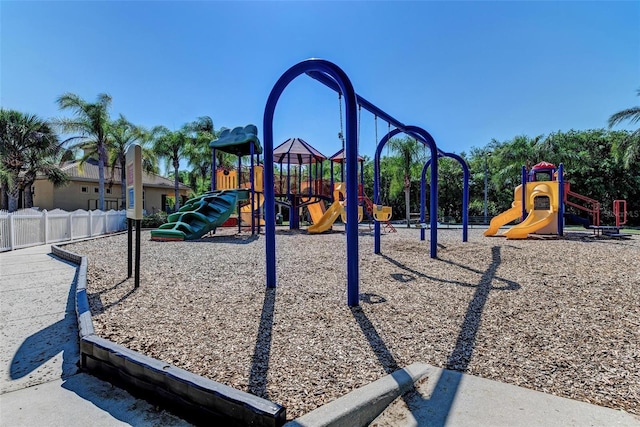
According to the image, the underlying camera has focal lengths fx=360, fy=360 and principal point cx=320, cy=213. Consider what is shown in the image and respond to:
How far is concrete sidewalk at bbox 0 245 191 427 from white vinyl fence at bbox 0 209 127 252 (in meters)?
7.60

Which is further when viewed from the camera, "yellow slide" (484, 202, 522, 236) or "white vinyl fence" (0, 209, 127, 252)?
"yellow slide" (484, 202, 522, 236)

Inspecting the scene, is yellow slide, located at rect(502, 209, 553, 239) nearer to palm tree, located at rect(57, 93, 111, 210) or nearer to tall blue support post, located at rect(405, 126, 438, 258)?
tall blue support post, located at rect(405, 126, 438, 258)

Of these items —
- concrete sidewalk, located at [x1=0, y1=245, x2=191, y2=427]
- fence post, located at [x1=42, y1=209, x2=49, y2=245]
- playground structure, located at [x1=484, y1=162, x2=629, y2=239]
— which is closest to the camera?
concrete sidewalk, located at [x1=0, y1=245, x2=191, y2=427]

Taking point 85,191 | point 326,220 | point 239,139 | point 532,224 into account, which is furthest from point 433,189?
point 85,191

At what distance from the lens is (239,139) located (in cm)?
1677

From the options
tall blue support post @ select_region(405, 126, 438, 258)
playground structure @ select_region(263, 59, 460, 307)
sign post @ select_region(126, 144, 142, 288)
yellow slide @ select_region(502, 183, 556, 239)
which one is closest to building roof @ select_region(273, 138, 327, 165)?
yellow slide @ select_region(502, 183, 556, 239)

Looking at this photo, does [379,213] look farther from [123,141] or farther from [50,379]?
[123,141]

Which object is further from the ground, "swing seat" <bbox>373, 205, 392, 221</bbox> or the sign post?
the sign post

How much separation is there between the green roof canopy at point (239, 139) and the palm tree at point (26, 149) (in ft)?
54.8

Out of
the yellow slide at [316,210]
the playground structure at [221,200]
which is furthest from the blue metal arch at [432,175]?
the yellow slide at [316,210]

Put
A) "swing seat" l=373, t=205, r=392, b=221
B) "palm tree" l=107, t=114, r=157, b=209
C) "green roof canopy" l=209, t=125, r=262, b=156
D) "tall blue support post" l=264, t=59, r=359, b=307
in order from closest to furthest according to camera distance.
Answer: "tall blue support post" l=264, t=59, r=359, b=307
"swing seat" l=373, t=205, r=392, b=221
"green roof canopy" l=209, t=125, r=262, b=156
"palm tree" l=107, t=114, r=157, b=209

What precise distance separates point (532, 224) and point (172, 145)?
87.6 feet

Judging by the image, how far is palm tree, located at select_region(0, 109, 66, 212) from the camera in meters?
25.0

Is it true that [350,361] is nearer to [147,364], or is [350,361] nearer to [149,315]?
[147,364]
